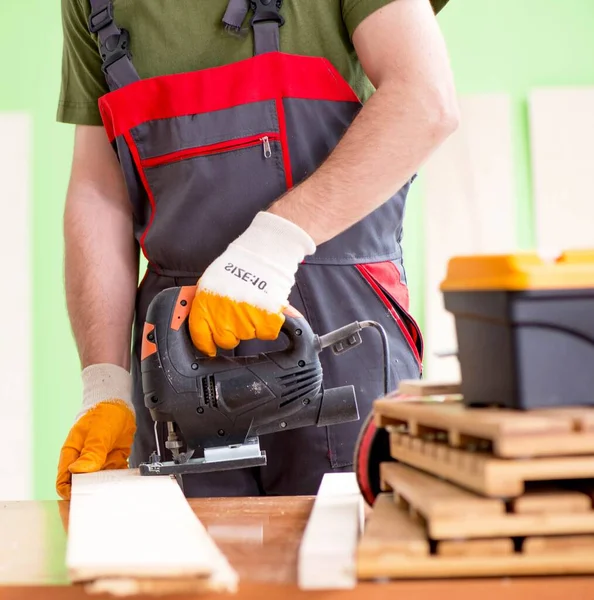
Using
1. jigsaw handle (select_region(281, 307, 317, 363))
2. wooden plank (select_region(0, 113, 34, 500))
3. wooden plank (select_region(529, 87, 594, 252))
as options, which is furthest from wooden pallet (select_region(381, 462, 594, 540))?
wooden plank (select_region(0, 113, 34, 500))

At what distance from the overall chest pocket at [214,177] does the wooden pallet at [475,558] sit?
3.28 feet

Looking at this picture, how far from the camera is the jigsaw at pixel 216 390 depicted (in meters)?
1.38

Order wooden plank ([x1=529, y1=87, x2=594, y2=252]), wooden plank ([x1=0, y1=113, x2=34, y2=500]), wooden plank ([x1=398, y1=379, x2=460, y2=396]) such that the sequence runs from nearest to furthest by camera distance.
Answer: wooden plank ([x1=398, y1=379, x2=460, y2=396]) < wooden plank ([x1=529, y1=87, x2=594, y2=252]) < wooden plank ([x1=0, y1=113, x2=34, y2=500])

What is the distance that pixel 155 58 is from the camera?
68.7 inches

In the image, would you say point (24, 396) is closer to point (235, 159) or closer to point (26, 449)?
point (26, 449)

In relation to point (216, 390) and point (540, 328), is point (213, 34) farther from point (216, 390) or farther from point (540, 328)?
point (540, 328)

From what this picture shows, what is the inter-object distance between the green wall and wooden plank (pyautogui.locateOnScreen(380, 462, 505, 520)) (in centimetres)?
306

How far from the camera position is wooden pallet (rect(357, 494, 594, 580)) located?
0.74 m

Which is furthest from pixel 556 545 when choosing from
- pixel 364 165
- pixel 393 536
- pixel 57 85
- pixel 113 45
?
pixel 57 85

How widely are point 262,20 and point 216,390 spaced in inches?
29.2

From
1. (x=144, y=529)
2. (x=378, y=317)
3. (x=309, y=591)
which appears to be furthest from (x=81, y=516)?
(x=378, y=317)

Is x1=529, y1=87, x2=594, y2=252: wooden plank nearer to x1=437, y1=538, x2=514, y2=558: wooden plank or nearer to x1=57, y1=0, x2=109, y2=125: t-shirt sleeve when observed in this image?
x1=57, y1=0, x2=109, y2=125: t-shirt sleeve

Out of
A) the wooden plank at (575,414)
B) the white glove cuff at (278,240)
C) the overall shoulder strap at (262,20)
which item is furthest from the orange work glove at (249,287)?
the wooden plank at (575,414)

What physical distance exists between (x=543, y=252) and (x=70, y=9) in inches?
56.0
